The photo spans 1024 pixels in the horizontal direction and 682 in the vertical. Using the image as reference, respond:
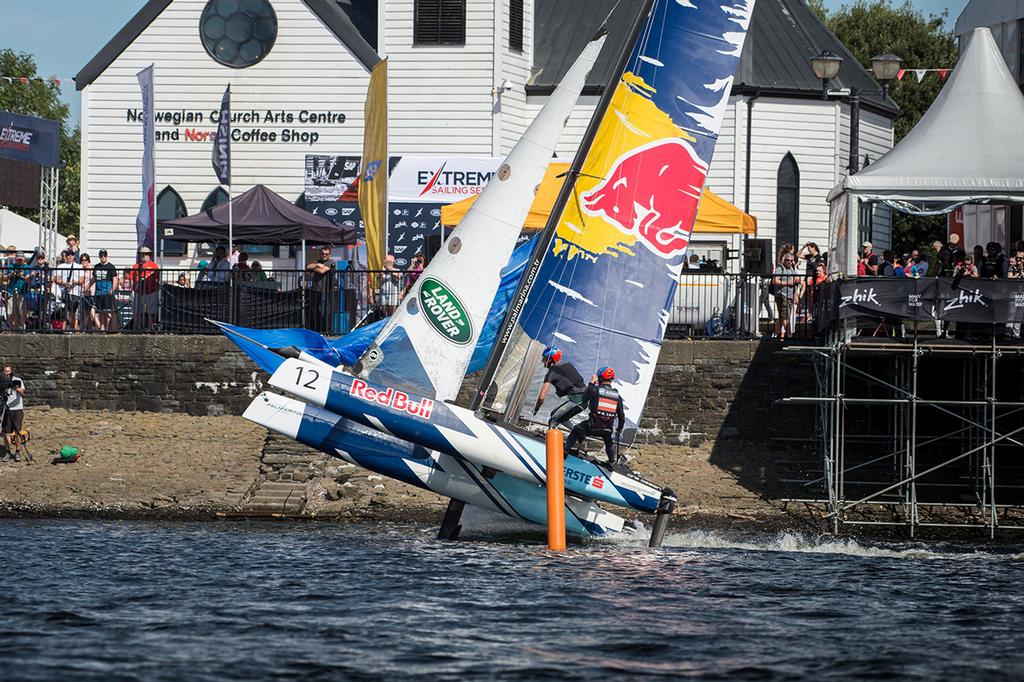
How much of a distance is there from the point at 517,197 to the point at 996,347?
755cm

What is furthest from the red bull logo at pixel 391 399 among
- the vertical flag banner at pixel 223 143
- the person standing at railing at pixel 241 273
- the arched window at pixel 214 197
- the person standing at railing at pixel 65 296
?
the arched window at pixel 214 197

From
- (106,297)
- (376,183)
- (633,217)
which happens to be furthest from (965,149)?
(106,297)

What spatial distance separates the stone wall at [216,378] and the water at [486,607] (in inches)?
209

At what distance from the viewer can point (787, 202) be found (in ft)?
134

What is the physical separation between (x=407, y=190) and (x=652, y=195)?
634 inches

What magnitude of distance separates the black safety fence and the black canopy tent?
135 centimetres

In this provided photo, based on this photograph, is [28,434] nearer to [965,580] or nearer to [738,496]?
[738,496]

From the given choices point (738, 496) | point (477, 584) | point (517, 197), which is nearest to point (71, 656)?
point (477, 584)

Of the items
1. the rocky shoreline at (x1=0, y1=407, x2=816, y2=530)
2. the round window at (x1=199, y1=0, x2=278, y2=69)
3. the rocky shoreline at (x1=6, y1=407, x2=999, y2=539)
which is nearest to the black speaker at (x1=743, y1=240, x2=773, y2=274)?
the rocky shoreline at (x1=6, y1=407, x2=999, y2=539)

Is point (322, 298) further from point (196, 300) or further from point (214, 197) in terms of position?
point (214, 197)

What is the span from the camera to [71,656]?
15.3 metres

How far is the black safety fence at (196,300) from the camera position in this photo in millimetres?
30969

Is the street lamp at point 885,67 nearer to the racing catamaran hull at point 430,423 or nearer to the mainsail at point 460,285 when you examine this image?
the mainsail at point 460,285

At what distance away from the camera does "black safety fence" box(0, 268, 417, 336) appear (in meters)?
31.0
